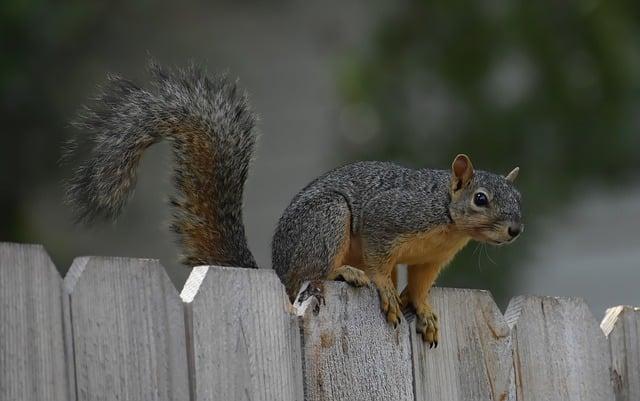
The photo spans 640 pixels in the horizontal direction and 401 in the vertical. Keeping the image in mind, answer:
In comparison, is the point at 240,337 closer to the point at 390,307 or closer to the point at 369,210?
the point at 390,307

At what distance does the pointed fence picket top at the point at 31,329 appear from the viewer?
1914 millimetres

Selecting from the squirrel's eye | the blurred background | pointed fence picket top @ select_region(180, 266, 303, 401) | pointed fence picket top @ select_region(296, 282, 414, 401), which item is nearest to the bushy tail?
pointed fence picket top @ select_region(180, 266, 303, 401)

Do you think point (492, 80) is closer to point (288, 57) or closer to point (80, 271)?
point (288, 57)

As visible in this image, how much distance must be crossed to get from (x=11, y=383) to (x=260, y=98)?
6117mm

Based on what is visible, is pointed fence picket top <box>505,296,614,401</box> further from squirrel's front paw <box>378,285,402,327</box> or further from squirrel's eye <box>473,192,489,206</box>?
squirrel's eye <box>473,192,489,206</box>

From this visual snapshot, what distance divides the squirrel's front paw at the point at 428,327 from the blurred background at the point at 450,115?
3275mm

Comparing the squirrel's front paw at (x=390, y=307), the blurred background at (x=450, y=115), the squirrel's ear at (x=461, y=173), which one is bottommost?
the squirrel's front paw at (x=390, y=307)

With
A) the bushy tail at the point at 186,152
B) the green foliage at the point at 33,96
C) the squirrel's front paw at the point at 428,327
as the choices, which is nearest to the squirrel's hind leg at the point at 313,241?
the bushy tail at the point at 186,152

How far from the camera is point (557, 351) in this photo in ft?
9.13

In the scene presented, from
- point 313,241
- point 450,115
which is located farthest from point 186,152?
point 450,115

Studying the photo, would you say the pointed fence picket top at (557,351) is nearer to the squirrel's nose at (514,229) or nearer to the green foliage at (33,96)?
the squirrel's nose at (514,229)

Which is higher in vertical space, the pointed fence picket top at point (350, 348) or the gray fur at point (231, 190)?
the gray fur at point (231, 190)

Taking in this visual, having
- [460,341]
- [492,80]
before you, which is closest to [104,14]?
[492,80]

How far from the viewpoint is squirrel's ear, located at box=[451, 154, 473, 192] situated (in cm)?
339
